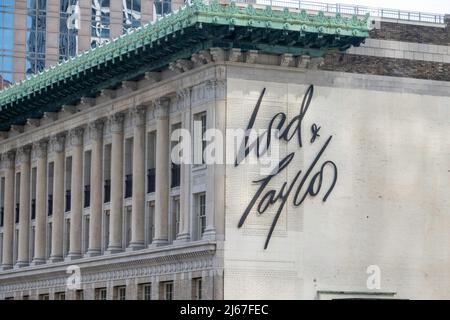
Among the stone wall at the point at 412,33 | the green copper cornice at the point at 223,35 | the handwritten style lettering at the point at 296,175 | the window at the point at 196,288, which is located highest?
the stone wall at the point at 412,33

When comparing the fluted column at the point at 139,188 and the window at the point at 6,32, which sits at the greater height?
the window at the point at 6,32

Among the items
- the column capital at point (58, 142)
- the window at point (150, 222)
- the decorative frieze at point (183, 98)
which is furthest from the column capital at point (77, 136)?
the decorative frieze at point (183, 98)

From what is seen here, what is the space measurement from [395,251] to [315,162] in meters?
6.13

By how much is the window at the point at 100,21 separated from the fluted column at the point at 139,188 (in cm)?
8861

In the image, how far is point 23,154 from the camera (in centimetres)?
9819

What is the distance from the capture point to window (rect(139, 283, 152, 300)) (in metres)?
79.3

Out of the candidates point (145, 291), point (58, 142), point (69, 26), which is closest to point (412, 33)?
point (145, 291)

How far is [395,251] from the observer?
245 ft

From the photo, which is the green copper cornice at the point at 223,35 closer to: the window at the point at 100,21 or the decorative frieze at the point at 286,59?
the decorative frieze at the point at 286,59

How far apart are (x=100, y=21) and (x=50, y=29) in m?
5.70

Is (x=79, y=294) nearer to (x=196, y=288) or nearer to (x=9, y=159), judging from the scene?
→ (x=196, y=288)

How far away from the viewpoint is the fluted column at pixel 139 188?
80.6 meters
